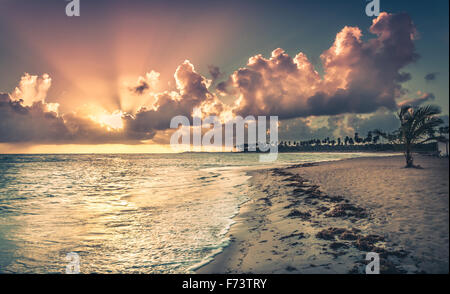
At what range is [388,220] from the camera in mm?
8922

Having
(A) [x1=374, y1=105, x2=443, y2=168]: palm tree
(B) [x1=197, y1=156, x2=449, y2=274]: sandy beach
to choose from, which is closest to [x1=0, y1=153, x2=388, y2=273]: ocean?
(B) [x1=197, y1=156, x2=449, y2=274]: sandy beach

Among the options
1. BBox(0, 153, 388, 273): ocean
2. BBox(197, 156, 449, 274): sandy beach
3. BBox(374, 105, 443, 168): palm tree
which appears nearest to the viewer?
BBox(197, 156, 449, 274): sandy beach

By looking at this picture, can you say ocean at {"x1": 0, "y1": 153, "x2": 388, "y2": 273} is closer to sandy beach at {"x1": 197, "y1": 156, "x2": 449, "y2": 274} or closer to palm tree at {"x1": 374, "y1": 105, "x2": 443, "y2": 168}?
sandy beach at {"x1": 197, "y1": 156, "x2": 449, "y2": 274}

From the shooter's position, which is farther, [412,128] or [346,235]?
[412,128]

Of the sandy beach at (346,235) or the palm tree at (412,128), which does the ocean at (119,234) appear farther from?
the palm tree at (412,128)

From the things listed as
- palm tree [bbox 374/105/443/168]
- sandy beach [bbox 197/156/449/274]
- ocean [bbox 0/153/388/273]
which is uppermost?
palm tree [bbox 374/105/443/168]

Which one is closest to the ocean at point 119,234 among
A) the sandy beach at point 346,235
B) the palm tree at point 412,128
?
the sandy beach at point 346,235

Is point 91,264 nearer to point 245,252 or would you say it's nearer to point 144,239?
point 144,239

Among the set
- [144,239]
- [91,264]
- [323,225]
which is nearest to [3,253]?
[91,264]

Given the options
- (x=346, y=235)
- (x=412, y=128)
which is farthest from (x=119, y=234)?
(x=412, y=128)

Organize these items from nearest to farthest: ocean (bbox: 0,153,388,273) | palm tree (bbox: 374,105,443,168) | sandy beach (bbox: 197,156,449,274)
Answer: sandy beach (bbox: 197,156,449,274) → ocean (bbox: 0,153,388,273) → palm tree (bbox: 374,105,443,168)

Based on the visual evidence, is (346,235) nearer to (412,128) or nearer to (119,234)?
(119,234)

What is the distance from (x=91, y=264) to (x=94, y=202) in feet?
44.6

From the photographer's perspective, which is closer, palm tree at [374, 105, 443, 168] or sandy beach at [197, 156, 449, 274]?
sandy beach at [197, 156, 449, 274]
